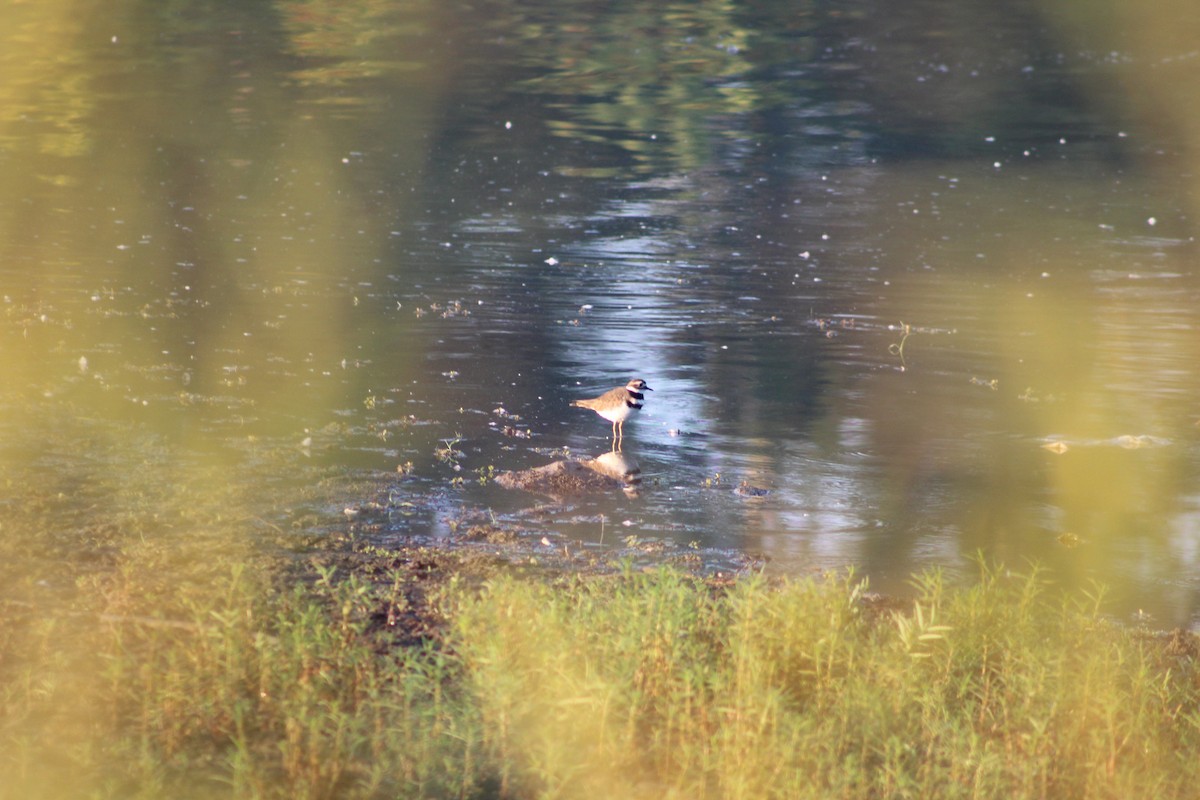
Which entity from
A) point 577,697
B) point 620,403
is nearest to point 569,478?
point 620,403

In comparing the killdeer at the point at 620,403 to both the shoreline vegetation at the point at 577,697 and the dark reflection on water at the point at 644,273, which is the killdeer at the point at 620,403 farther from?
the shoreline vegetation at the point at 577,697

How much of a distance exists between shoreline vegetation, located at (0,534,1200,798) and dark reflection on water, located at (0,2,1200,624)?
50.1 inches

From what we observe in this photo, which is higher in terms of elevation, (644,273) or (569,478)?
(569,478)

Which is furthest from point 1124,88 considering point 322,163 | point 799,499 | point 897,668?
point 897,668

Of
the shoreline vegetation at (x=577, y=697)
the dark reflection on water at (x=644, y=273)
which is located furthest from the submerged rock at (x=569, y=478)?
the shoreline vegetation at (x=577, y=697)

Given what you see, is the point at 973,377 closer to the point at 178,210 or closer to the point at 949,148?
the point at 178,210

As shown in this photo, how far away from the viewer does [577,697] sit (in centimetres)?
465

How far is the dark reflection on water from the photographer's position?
787 cm

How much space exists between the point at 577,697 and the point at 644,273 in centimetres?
1070

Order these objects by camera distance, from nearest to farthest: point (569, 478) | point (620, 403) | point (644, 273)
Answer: point (569, 478) → point (620, 403) → point (644, 273)

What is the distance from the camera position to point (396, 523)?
22.5 feet

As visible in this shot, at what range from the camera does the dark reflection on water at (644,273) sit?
7867 mm

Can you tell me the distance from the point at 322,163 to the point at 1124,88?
18.8m

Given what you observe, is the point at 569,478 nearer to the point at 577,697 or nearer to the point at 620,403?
the point at 620,403
